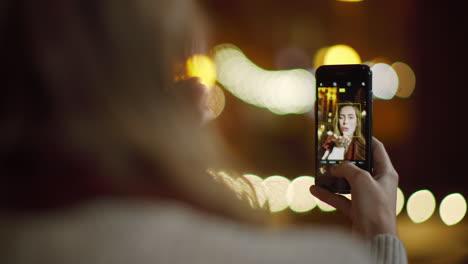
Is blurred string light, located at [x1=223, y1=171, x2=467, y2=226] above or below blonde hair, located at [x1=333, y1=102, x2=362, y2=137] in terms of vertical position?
above

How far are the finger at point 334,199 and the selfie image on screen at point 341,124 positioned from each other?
5 cm

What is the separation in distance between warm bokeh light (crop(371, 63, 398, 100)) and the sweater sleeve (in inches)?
78.1

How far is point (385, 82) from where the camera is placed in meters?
2.41

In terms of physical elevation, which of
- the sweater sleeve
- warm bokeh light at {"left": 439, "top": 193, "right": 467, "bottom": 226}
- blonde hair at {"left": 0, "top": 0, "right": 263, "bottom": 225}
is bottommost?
the sweater sleeve

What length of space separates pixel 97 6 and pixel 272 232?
239mm

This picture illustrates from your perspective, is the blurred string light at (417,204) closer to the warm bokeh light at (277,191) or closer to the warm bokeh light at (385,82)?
the warm bokeh light at (277,191)

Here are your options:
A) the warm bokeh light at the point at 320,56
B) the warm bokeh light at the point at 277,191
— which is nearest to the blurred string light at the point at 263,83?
the warm bokeh light at the point at 320,56

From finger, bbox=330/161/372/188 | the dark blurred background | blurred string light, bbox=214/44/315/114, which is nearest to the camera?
Result: finger, bbox=330/161/372/188

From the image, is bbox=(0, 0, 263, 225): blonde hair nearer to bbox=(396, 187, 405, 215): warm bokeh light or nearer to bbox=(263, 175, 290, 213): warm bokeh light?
bbox=(263, 175, 290, 213): warm bokeh light

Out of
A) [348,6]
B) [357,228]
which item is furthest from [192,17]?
[348,6]

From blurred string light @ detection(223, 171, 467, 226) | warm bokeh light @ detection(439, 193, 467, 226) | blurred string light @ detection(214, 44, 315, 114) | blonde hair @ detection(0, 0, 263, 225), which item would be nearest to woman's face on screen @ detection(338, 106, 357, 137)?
blonde hair @ detection(0, 0, 263, 225)

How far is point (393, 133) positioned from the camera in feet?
7.75

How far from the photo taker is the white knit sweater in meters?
0.28

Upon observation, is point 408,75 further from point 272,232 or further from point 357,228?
point 272,232
